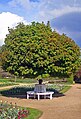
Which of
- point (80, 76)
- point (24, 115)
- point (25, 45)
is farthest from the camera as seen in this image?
point (80, 76)

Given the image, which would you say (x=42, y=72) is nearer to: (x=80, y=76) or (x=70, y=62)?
(x=70, y=62)

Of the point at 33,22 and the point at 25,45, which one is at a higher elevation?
the point at 33,22

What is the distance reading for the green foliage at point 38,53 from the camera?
70.4 feet

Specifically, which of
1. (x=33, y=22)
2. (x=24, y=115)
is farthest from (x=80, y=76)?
(x=24, y=115)

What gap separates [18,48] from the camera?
21.9 m

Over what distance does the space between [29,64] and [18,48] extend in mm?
1314

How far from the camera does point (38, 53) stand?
21.4m

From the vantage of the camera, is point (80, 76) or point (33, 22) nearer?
point (33, 22)

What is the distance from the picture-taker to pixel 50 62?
70.6 ft

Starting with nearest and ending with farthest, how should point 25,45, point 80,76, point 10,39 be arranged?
1. point 25,45
2. point 10,39
3. point 80,76

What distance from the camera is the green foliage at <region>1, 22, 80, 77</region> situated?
70.4 feet

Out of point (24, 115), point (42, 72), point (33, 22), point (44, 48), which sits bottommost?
point (24, 115)

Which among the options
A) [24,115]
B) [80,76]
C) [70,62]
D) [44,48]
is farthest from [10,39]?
[80,76]

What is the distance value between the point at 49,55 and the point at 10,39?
10.4 ft
